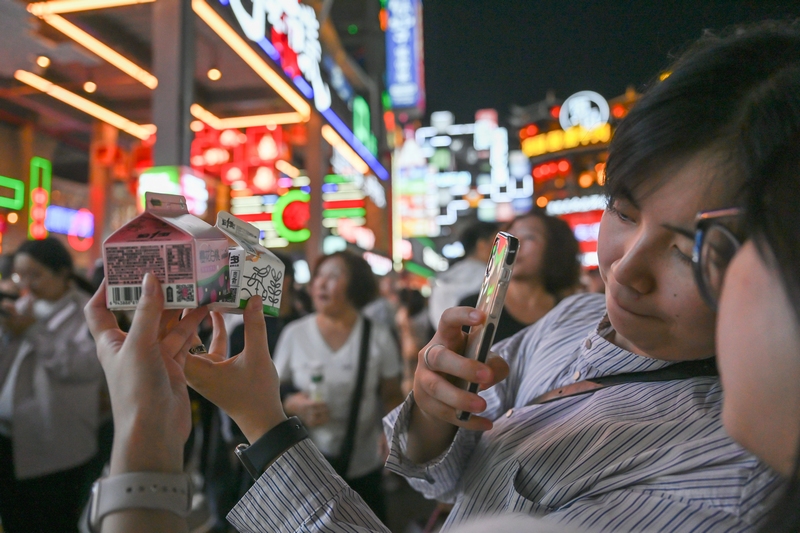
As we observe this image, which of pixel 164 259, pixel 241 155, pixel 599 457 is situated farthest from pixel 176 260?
pixel 241 155

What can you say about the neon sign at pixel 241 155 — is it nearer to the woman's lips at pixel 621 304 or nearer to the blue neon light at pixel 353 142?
the blue neon light at pixel 353 142

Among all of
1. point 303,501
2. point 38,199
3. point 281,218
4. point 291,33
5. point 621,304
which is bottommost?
point 303,501

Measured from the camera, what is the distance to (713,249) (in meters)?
0.64

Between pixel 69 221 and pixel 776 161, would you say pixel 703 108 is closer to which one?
pixel 776 161

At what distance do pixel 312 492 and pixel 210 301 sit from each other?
370 mm

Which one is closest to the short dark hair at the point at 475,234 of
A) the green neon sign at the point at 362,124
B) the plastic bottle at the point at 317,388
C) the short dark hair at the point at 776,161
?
the plastic bottle at the point at 317,388

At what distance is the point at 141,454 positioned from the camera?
78 centimetres

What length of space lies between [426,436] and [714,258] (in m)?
0.68

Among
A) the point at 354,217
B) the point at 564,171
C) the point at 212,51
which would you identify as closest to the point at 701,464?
the point at 212,51

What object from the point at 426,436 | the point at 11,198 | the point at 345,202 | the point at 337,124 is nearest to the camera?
the point at 426,436

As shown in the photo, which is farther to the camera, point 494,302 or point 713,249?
point 494,302

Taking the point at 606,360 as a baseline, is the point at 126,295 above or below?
above

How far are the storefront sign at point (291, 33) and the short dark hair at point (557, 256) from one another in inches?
150

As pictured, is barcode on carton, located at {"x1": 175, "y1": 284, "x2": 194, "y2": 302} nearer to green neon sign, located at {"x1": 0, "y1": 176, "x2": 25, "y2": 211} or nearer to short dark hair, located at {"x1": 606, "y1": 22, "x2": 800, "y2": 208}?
short dark hair, located at {"x1": 606, "y1": 22, "x2": 800, "y2": 208}
